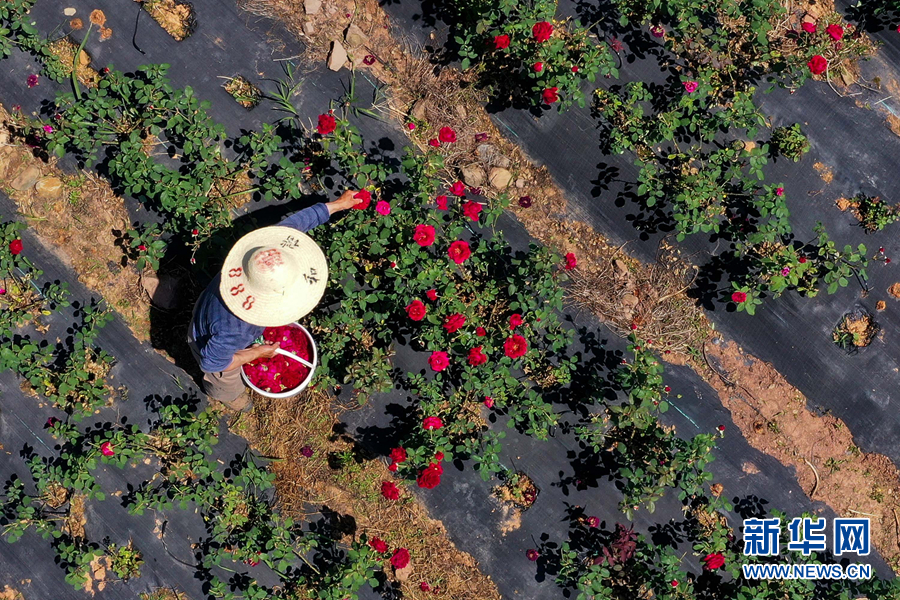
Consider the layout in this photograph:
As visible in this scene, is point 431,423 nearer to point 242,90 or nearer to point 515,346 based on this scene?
point 515,346

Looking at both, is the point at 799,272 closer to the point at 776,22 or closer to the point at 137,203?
the point at 776,22

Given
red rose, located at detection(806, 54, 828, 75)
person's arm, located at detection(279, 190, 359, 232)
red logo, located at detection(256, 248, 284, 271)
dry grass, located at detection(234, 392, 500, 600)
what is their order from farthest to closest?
dry grass, located at detection(234, 392, 500, 600) < red rose, located at detection(806, 54, 828, 75) < person's arm, located at detection(279, 190, 359, 232) < red logo, located at detection(256, 248, 284, 271)

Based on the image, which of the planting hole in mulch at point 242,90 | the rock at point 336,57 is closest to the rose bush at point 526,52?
the rock at point 336,57

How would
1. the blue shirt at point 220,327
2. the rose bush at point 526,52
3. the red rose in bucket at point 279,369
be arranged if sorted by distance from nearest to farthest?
the blue shirt at point 220,327 < the red rose in bucket at point 279,369 < the rose bush at point 526,52

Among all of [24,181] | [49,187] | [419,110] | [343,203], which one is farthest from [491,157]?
[24,181]

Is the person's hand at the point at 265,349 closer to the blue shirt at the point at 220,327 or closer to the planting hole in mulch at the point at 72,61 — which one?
the blue shirt at the point at 220,327

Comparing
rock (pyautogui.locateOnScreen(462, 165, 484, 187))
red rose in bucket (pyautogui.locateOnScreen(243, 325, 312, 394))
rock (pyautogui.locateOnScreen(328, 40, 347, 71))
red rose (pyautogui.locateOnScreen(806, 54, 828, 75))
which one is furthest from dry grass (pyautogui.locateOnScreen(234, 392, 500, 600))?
red rose (pyautogui.locateOnScreen(806, 54, 828, 75))

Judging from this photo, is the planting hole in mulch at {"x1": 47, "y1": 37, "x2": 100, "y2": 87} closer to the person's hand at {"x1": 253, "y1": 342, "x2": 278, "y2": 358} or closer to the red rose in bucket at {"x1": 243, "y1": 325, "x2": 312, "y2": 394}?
the red rose in bucket at {"x1": 243, "y1": 325, "x2": 312, "y2": 394}
